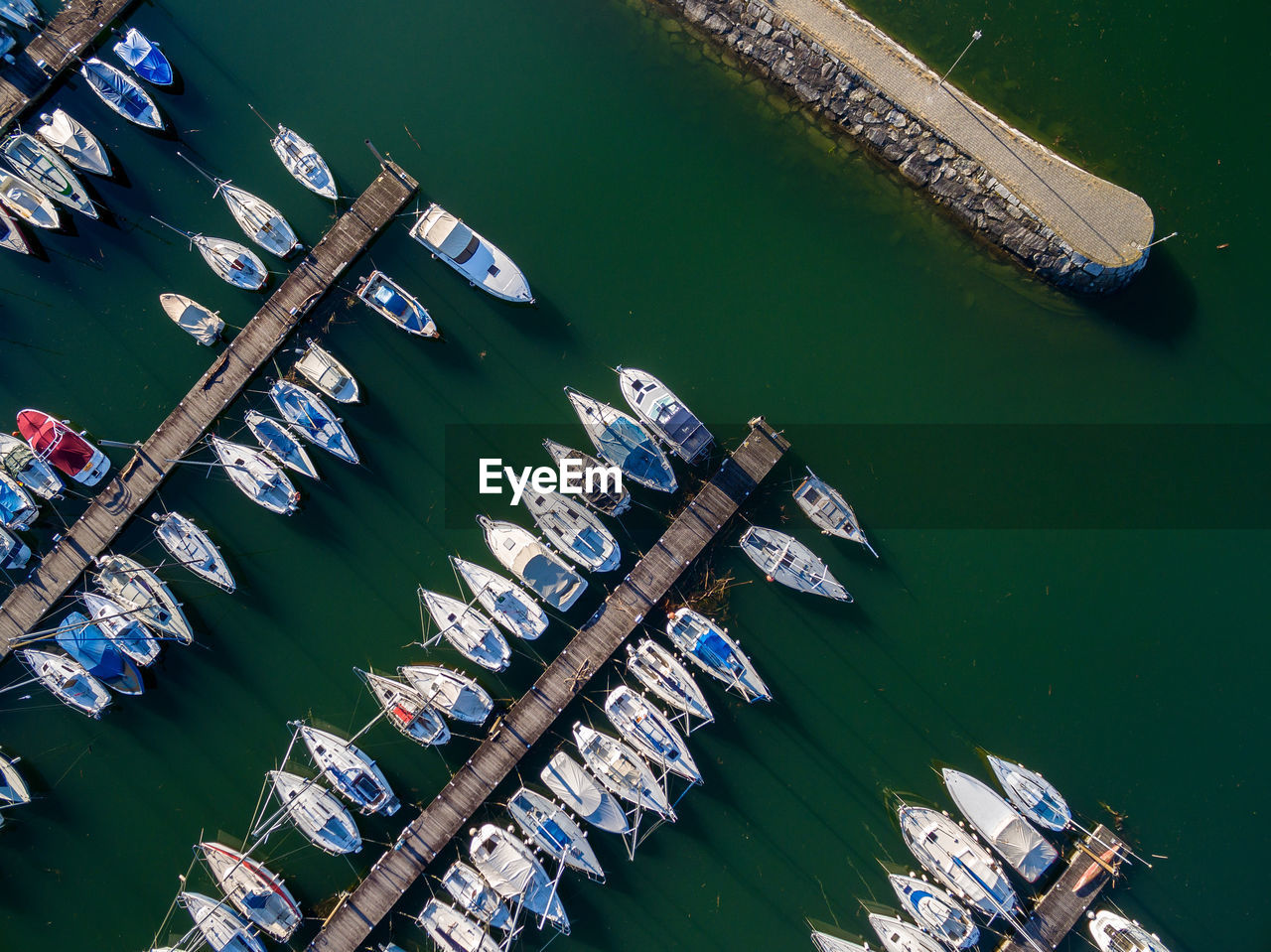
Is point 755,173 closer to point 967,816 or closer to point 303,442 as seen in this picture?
point 303,442

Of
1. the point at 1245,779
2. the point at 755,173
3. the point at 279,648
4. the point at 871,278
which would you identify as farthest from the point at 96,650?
the point at 1245,779

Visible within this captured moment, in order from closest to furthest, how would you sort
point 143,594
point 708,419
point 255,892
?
1. point 255,892
2. point 143,594
3. point 708,419

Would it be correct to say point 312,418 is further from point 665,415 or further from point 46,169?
point 46,169

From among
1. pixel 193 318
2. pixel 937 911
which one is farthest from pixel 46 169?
pixel 937 911

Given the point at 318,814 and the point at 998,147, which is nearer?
the point at 318,814

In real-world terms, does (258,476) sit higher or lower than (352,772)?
higher

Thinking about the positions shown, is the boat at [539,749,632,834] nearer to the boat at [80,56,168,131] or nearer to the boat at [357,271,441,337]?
the boat at [357,271,441,337]
